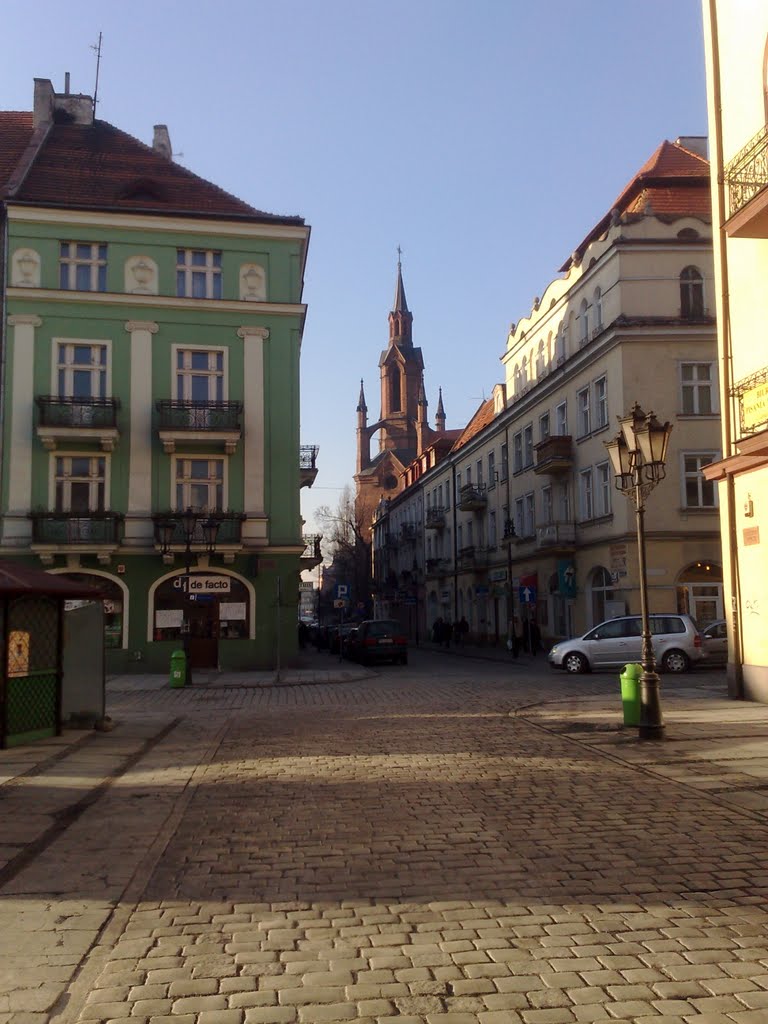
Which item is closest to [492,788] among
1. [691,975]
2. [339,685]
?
[691,975]

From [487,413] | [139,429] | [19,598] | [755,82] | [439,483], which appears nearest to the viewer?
[19,598]

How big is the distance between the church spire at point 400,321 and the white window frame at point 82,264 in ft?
301

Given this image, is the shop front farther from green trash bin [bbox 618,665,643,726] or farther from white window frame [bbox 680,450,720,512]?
green trash bin [bbox 618,665,643,726]

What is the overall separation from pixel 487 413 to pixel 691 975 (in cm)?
6003

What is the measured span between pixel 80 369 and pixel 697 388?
21.4 meters

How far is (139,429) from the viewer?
104ft

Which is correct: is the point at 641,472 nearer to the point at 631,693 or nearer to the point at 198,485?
A: the point at 631,693

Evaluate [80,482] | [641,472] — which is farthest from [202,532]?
[641,472]

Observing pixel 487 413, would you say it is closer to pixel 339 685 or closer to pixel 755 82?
pixel 339 685

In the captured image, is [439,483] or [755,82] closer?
[755,82]

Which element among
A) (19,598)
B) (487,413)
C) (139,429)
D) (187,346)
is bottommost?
(19,598)

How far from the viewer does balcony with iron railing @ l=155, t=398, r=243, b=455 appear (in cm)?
3130

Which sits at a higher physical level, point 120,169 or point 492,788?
Answer: point 120,169

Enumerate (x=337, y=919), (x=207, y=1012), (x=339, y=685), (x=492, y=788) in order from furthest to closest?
(x=339, y=685), (x=492, y=788), (x=337, y=919), (x=207, y=1012)
